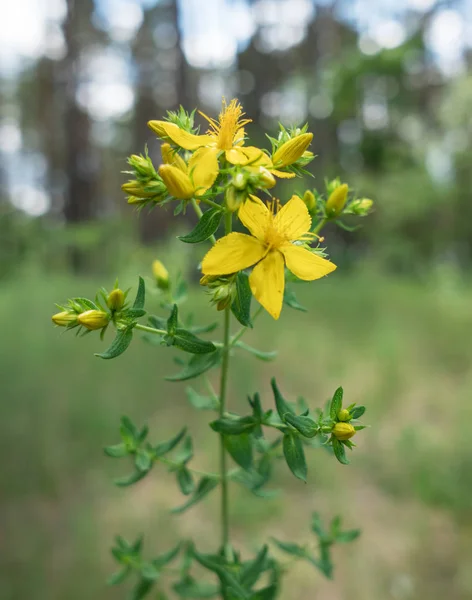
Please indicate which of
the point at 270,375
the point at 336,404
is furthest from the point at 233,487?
the point at 336,404

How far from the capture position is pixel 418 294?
5422 mm

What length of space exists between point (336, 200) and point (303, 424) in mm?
436

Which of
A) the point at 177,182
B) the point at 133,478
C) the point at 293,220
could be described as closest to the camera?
the point at 177,182

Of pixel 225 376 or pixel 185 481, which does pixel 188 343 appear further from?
pixel 185 481

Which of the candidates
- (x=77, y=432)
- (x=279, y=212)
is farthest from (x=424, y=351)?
(x=279, y=212)

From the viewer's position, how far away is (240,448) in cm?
93

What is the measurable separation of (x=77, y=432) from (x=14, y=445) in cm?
30

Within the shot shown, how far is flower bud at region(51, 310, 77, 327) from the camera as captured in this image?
768 mm

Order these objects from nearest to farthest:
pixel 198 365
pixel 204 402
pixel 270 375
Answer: pixel 198 365, pixel 204 402, pixel 270 375

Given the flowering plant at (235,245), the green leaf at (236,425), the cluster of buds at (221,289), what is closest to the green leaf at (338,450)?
the flowering plant at (235,245)

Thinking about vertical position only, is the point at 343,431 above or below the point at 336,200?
below

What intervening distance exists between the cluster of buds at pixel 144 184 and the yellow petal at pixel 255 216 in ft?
0.47

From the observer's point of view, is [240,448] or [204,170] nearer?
[204,170]

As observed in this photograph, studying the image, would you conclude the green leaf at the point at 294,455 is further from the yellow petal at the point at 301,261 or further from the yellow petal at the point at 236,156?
A: the yellow petal at the point at 236,156
